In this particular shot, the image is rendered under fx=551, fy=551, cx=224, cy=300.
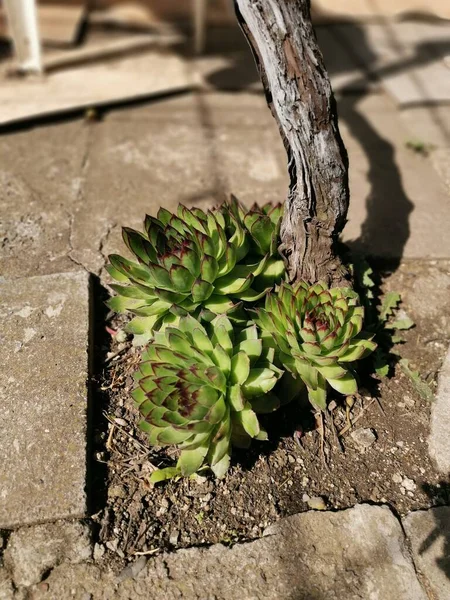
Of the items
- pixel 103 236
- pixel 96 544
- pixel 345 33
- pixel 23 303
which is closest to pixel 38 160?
pixel 103 236

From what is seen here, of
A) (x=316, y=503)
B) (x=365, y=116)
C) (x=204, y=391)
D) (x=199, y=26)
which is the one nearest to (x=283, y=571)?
(x=316, y=503)

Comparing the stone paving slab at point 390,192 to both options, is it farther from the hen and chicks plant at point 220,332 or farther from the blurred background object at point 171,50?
the hen and chicks plant at point 220,332

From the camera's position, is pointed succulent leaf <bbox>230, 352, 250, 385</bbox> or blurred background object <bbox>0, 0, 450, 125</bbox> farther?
blurred background object <bbox>0, 0, 450, 125</bbox>

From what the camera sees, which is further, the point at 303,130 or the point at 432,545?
the point at 303,130

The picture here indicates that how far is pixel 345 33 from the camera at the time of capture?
4.67 m

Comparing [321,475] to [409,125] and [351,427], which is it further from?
[409,125]

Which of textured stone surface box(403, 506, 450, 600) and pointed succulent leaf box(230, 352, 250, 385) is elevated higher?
pointed succulent leaf box(230, 352, 250, 385)

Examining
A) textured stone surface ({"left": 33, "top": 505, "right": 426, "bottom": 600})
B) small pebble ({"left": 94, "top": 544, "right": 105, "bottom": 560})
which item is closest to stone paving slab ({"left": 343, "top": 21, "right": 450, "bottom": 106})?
textured stone surface ({"left": 33, "top": 505, "right": 426, "bottom": 600})

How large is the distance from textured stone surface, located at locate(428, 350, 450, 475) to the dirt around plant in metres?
0.03

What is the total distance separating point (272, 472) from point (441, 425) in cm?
63

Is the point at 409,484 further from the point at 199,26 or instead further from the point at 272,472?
the point at 199,26

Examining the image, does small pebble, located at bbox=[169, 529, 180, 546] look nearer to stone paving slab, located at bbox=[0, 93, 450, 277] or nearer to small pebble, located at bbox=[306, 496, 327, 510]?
small pebble, located at bbox=[306, 496, 327, 510]

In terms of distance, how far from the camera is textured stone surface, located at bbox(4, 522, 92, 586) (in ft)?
5.09

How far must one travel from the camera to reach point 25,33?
12.2 feet
